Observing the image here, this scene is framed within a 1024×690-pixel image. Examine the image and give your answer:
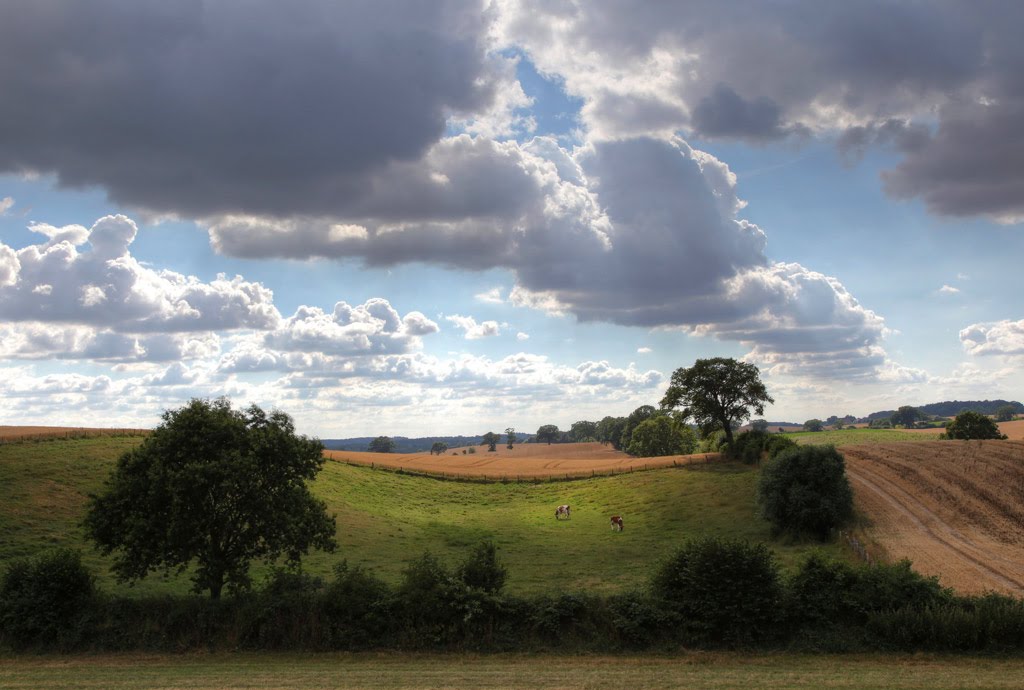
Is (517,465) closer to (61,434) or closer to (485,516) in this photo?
(485,516)

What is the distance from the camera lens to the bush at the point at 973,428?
327 ft

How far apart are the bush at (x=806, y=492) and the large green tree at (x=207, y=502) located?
37.2 meters

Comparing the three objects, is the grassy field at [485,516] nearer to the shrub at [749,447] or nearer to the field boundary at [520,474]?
the field boundary at [520,474]

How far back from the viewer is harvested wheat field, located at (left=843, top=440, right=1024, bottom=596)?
132 ft

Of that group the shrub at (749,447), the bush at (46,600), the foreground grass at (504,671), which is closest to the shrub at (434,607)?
the foreground grass at (504,671)

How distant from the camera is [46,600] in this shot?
86.5ft

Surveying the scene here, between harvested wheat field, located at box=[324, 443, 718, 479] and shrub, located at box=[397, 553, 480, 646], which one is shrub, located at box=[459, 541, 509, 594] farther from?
harvested wheat field, located at box=[324, 443, 718, 479]

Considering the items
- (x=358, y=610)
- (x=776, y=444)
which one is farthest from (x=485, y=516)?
(x=358, y=610)

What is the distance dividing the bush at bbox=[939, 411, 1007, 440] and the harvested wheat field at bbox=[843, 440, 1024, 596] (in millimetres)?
23202

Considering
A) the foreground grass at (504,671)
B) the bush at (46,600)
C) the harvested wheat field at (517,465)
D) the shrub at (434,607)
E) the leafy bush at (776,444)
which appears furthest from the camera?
the harvested wheat field at (517,465)

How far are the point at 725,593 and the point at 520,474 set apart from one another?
7864cm

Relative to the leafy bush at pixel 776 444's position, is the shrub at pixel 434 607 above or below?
below

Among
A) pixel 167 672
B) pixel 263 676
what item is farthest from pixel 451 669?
pixel 167 672

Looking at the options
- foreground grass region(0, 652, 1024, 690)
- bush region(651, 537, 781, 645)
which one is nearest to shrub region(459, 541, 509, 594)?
foreground grass region(0, 652, 1024, 690)
